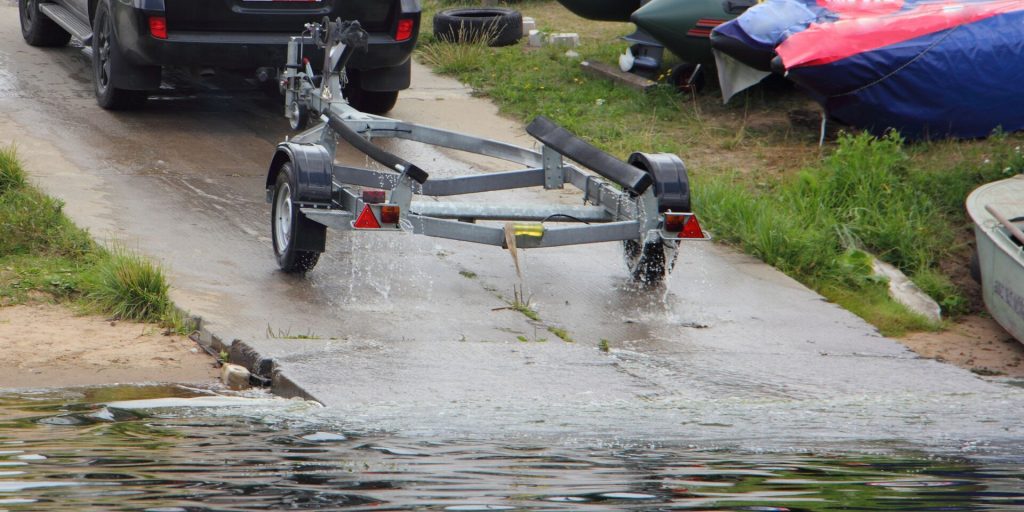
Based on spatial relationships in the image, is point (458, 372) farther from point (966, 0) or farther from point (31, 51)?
point (31, 51)

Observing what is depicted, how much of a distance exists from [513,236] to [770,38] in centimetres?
481

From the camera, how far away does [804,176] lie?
374 inches

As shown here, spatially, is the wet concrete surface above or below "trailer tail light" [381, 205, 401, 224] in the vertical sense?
below

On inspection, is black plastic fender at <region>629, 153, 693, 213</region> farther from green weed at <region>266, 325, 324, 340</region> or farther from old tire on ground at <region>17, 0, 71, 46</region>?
old tire on ground at <region>17, 0, 71, 46</region>

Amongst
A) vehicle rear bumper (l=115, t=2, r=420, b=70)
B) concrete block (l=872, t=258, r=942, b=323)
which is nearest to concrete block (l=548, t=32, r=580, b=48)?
vehicle rear bumper (l=115, t=2, r=420, b=70)

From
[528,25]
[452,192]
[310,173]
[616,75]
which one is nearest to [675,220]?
[452,192]

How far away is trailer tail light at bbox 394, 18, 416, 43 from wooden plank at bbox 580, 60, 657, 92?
265 cm

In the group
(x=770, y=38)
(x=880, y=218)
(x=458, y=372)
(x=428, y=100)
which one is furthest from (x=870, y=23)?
(x=458, y=372)

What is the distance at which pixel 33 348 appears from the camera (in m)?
6.09

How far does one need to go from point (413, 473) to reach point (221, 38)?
6.82 meters

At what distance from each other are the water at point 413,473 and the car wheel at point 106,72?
6.23 meters

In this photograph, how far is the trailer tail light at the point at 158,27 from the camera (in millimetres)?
9719

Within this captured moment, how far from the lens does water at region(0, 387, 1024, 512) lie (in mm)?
3223

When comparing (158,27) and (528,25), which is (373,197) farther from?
(528,25)
